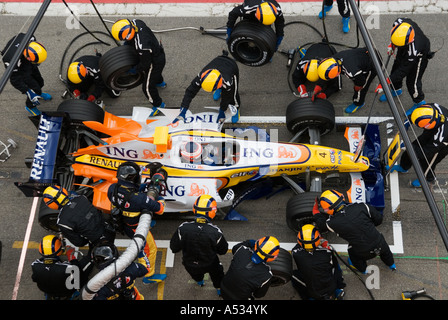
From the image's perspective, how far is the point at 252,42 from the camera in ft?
25.2

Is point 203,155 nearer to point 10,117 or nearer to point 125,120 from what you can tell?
point 125,120

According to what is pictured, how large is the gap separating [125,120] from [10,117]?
102 inches

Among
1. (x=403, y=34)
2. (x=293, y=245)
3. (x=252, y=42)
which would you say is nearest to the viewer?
(x=403, y=34)

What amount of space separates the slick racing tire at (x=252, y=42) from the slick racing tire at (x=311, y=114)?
3.86ft

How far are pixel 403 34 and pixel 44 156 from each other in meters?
5.70

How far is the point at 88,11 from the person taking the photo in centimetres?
952

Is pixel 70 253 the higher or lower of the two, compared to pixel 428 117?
lower

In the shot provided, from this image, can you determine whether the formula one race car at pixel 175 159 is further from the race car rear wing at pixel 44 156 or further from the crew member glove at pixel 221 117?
the crew member glove at pixel 221 117

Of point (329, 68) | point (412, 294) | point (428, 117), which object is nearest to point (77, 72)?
point (329, 68)

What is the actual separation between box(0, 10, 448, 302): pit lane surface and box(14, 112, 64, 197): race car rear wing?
122 cm

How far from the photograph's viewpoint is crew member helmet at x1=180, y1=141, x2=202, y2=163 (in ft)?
21.8

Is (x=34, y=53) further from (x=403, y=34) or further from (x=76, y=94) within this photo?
(x=403, y=34)

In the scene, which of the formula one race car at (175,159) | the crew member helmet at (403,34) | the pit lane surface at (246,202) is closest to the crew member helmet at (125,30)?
the formula one race car at (175,159)

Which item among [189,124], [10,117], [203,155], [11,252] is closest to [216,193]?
[203,155]
